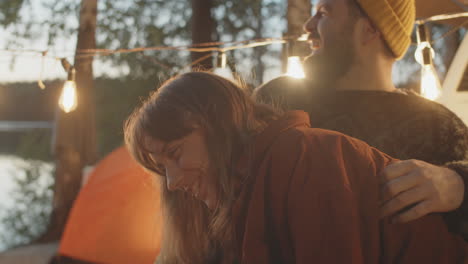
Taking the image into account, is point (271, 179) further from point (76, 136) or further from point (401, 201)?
point (76, 136)

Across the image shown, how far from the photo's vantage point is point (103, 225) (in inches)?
221

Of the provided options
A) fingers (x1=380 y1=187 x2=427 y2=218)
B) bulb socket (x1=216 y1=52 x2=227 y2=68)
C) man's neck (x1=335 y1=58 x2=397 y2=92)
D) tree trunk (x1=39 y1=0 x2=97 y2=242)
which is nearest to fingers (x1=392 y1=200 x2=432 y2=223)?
fingers (x1=380 y1=187 x2=427 y2=218)

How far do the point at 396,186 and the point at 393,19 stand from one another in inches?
40.7

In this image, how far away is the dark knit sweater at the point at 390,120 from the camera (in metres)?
1.48

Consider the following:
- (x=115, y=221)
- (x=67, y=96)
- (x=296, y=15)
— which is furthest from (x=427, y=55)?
(x=115, y=221)

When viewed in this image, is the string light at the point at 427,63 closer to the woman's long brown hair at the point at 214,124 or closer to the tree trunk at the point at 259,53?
the woman's long brown hair at the point at 214,124

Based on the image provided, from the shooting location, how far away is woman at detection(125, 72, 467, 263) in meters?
0.95

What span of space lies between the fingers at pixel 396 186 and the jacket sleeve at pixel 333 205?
5 cm

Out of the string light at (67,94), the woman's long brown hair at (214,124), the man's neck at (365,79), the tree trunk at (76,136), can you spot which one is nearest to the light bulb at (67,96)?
the string light at (67,94)

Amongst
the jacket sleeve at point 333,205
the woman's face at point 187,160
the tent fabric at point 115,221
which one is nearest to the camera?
the jacket sleeve at point 333,205

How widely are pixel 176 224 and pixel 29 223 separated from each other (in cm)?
973

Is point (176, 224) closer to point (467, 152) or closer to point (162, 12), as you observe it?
point (467, 152)

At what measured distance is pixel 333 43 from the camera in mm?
1772

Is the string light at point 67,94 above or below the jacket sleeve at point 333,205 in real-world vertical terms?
above
